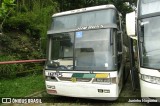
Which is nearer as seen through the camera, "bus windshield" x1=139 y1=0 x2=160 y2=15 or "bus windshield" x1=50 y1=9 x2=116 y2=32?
"bus windshield" x1=139 y1=0 x2=160 y2=15

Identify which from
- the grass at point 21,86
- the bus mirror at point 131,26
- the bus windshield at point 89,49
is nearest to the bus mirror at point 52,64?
the bus windshield at point 89,49

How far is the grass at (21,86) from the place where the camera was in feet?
29.0

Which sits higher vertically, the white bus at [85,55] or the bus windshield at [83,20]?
the bus windshield at [83,20]

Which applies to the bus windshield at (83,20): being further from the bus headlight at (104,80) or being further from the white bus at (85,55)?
the bus headlight at (104,80)

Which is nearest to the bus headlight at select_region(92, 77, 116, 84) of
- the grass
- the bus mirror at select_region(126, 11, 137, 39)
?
the bus mirror at select_region(126, 11, 137, 39)

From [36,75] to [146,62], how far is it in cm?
655

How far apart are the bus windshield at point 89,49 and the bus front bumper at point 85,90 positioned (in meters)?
0.50

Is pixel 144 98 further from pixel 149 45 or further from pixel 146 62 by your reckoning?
pixel 149 45

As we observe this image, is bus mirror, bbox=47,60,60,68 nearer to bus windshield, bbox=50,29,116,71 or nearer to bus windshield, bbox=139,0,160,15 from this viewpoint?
bus windshield, bbox=50,29,116,71

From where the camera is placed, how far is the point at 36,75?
1194 cm

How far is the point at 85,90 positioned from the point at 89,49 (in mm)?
1203

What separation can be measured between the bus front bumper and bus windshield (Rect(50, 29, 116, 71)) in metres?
0.50

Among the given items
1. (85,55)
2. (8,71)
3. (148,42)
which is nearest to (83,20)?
(85,55)

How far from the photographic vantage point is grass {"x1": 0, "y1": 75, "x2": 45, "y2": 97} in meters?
8.85
